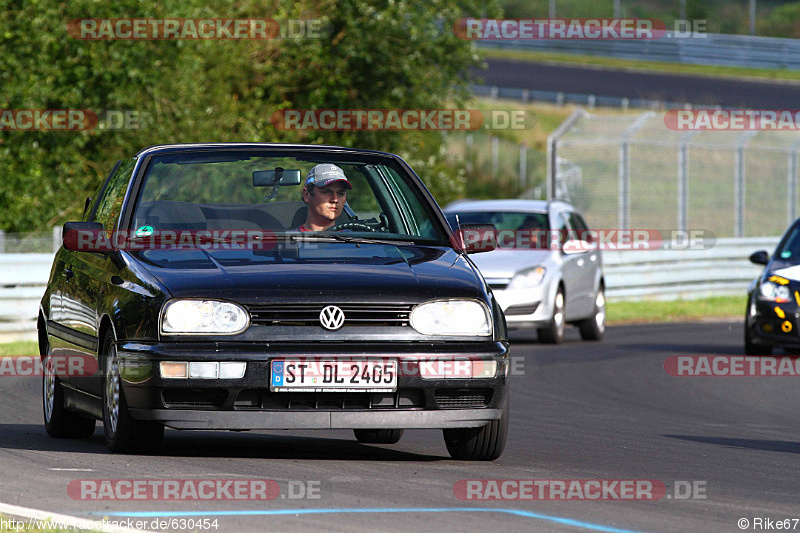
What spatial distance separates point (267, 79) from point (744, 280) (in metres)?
9.23

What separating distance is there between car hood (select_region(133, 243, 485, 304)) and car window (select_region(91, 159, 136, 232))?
2.12 ft

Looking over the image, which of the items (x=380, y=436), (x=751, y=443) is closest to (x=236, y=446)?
(x=380, y=436)

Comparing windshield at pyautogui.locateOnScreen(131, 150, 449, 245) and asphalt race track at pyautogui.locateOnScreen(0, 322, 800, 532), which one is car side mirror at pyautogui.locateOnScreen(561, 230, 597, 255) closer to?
asphalt race track at pyautogui.locateOnScreen(0, 322, 800, 532)

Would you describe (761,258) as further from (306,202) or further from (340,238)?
(340,238)

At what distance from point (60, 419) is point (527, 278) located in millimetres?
9945

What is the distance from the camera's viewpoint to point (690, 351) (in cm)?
1803

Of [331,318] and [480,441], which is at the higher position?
[331,318]

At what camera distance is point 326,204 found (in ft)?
28.5

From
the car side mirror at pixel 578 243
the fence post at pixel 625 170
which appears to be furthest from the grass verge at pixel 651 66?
the car side mirror at pixel 578 243

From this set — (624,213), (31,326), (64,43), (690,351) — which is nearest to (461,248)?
(690,351)

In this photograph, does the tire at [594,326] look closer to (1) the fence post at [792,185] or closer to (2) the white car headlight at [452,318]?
(1) the fence post at [792,185]

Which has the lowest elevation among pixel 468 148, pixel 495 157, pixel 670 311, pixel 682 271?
pixel 670 311

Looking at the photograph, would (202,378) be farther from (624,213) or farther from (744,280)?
(744,280)

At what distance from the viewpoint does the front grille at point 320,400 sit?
24.4 ft
